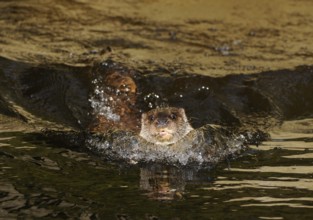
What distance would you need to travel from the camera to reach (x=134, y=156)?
6.06 meters

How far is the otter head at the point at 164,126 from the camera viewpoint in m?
5.97

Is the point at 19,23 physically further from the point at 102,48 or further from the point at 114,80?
the point at 114,80

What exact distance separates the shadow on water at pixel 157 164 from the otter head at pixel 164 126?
9.2 inches

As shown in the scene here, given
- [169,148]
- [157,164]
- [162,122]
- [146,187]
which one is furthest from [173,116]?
[146,187]

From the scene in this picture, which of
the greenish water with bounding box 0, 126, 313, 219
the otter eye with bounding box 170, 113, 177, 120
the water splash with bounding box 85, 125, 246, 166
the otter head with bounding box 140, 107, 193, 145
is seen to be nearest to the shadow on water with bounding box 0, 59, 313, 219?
the greenish water with bounding box 0, 126, 313, 219

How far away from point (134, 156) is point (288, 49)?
450cm

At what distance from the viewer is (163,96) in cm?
823

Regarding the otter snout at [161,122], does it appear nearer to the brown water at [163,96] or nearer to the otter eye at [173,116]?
the otter eye at [173,116]

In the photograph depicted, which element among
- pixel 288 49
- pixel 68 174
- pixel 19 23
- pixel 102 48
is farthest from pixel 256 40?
pixel 68 174

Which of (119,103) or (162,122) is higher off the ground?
(119,103)

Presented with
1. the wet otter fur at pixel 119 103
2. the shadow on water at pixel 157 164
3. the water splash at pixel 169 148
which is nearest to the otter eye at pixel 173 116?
the water splash at pixel 169 148

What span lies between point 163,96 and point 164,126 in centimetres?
228

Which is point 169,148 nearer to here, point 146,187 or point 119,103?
point 146,187

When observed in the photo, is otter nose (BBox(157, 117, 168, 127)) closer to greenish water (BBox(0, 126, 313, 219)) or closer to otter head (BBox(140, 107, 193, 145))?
otter head (BBox(140, 107, 193, 145))
